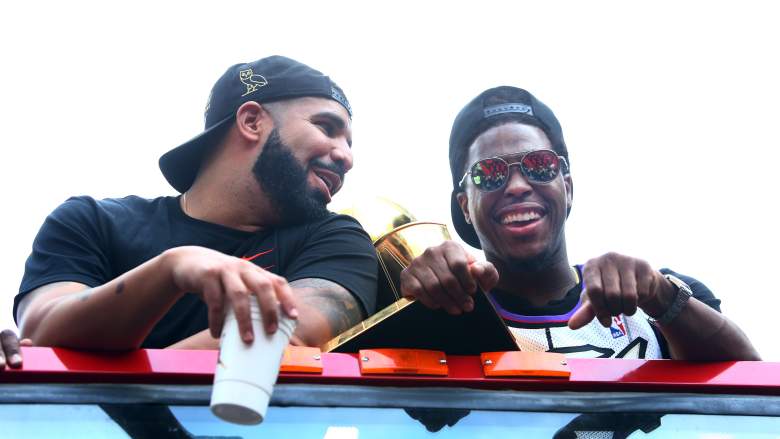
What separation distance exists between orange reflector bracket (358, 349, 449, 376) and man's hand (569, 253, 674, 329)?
432mm

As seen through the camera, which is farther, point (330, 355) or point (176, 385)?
point (330, 355)

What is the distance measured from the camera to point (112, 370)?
2102mm

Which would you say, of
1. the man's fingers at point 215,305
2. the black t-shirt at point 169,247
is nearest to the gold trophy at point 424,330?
the man's fingers at point 215,305

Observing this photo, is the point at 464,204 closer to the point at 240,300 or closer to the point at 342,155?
the point at 342,155

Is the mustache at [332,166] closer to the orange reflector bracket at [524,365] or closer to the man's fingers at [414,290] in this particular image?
the man's fingers at [414,290]

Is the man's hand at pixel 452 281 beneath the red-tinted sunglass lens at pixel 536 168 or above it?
beneath

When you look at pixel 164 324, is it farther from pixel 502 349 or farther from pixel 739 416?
pixel 739 416

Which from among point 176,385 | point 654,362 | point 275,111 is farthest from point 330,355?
point 275,111

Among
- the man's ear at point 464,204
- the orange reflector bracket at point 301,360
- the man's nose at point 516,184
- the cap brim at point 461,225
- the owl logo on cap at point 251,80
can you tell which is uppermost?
the owl logo on cap at point 251,80

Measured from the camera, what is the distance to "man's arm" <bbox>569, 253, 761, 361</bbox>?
247 centimetres

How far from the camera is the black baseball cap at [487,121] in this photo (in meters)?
4.32

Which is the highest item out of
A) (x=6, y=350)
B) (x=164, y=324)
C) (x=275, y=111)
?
(x=275, y=111)

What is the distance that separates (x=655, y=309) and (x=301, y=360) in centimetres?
109

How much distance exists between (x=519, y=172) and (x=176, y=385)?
2.25 metres
